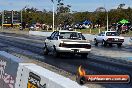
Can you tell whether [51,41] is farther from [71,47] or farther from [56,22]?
[56,22]

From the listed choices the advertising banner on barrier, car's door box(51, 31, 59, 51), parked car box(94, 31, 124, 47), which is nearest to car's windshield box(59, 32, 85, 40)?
car's door box(51, 31, 59, 51)

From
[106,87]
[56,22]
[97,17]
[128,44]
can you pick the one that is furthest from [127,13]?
[106,87]

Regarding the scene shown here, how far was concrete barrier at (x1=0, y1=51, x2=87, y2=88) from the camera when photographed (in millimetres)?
5152

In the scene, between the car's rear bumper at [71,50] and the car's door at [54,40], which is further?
the car's door at [54,40]

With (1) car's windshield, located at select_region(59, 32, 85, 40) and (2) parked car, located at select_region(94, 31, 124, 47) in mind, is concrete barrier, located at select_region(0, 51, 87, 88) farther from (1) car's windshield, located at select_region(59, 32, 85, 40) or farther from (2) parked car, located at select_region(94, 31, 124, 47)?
(2) parked car, located at select_region(94, 31, 124, 47)

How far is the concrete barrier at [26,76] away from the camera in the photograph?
515 centimetres

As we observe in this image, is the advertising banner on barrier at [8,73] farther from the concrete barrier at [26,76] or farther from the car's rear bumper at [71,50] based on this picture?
the car's rear bumper at [71,50]

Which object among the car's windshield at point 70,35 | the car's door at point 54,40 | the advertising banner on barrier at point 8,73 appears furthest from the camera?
the car's door at point 54,40

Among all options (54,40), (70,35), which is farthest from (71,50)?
(54,40)

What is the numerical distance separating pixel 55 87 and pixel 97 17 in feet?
329

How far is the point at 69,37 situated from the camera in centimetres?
2366

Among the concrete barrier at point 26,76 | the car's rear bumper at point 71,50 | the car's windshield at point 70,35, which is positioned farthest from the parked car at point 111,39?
the concrete barrier at point 26,76

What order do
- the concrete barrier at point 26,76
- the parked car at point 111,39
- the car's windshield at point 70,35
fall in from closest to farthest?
1. the concrete barrier at point 26,76
2. the car's windshield at point 70,35
3. the parked car at point 111,39

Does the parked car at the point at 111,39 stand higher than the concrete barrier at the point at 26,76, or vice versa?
the concrete barrier at the point at 26,76
